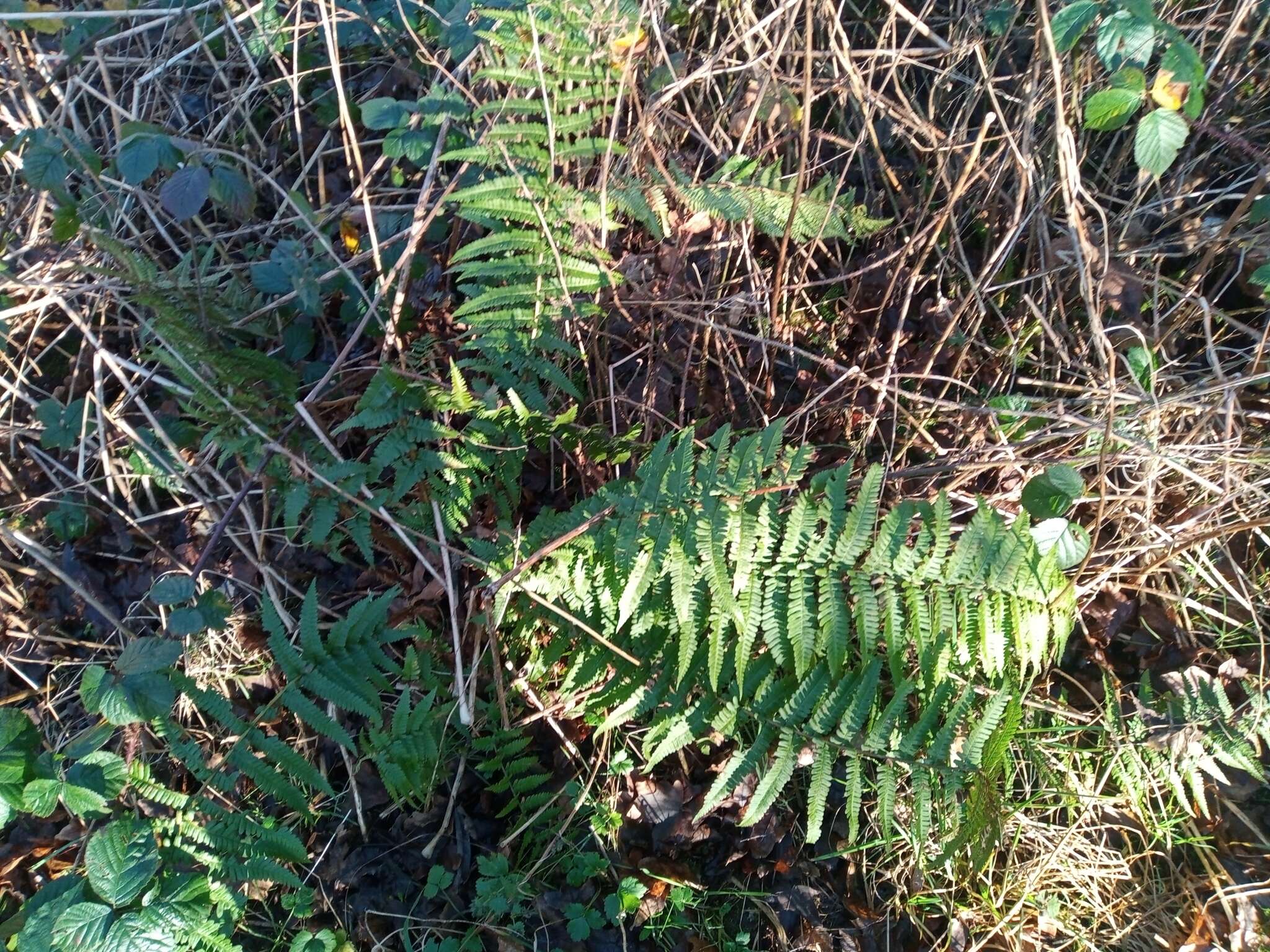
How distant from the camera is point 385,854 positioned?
2.43 m

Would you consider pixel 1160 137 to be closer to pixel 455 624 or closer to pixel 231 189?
pixel 455 624

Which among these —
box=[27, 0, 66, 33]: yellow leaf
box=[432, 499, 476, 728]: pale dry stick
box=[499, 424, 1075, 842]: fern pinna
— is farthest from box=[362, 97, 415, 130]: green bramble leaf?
box=[499, 424, 1075, 842]: fern pinna

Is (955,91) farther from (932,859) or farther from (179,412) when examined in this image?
(179,412)

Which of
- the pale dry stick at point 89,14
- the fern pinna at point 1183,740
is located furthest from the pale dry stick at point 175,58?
the fern pinna at point 1183,740

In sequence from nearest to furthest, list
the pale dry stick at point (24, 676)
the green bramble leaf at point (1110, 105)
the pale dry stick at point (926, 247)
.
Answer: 1. the green bramble leaf at point (1110, 105)
2. the pale dry stick at point (926, 247)
3. the pale dry stick at point (24, 676)

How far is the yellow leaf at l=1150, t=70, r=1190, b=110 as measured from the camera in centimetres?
220

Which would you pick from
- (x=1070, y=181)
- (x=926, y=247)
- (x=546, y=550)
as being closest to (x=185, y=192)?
(x=546, y=550)

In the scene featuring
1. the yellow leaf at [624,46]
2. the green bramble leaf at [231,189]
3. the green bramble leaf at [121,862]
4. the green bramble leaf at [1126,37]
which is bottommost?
the green bramble leaf at [121,862]

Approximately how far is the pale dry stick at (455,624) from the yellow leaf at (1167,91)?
224 cm

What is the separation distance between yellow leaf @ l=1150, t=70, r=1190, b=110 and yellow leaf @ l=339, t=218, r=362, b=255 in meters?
2.39

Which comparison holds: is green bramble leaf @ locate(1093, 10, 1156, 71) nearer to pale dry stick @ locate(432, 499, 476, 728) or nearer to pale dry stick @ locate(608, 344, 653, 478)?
pale dry stick @ locate(608, 344, 653, 478)

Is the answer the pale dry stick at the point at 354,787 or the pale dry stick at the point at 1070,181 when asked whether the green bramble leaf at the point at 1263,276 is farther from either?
the pale dry stick at the point at 354,787

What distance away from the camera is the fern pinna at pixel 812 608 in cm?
198

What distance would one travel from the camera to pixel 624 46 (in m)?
2.36
